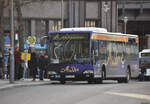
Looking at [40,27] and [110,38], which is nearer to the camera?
[110,38]

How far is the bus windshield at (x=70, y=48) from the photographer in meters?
25.5

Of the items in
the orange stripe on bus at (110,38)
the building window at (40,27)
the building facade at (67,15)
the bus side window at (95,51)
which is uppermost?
the building facade at (67,15)

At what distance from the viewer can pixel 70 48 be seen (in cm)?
2570

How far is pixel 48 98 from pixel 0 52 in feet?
51.5

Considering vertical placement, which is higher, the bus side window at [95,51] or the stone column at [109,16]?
the stone column at [109,16]

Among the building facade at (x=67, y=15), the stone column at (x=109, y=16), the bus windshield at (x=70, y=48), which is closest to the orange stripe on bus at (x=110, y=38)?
the bus windshield at (x=70, y=48)

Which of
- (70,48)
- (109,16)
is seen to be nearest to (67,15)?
(109,16)

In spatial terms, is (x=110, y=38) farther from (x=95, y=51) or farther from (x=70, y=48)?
(x=70, y=48)

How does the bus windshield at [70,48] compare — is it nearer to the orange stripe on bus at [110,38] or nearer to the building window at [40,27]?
the orange stripe on bus at [110,38]

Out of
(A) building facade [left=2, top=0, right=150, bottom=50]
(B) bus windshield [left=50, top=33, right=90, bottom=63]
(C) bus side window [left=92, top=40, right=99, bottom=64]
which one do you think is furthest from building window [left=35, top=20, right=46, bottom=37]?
(C) bus side window [left=92, top=40, right=99, bottom=64]

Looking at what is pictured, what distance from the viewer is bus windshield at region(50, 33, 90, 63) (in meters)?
25.5

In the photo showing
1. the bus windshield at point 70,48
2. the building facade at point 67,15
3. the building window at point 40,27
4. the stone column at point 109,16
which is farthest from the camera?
the stone column at point 109,16

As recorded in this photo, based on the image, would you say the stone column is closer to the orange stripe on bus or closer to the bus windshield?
the orange stripe on bus

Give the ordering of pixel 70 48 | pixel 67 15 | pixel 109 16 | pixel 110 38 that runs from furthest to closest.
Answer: pixel 109 16 → pixel 67 15 → pixel 110 38 → pixel 70 48
